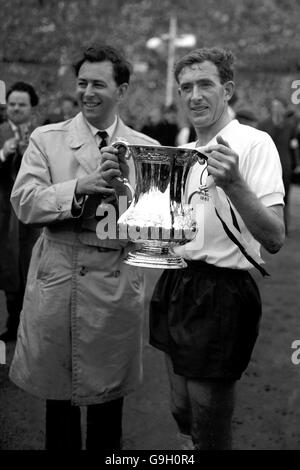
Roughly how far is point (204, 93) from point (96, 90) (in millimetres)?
554

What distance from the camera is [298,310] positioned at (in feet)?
21.7

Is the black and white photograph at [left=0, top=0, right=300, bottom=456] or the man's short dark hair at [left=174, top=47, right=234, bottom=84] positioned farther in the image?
the man's short dark hair at [left=174, top=47, right=234, bottom=84]

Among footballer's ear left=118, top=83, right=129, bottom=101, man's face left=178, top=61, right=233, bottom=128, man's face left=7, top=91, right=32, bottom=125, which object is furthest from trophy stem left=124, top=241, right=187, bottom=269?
man's face left=7, top=91, right=32, bottom=125

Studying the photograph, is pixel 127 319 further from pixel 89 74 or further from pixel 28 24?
pixel 28 24

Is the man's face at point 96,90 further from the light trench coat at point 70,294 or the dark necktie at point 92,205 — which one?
the dark necktie at point 92,205

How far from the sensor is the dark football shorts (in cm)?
258

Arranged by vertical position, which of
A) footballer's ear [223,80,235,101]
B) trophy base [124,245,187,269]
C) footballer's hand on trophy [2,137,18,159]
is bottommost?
trophy base [124,245,187,269]

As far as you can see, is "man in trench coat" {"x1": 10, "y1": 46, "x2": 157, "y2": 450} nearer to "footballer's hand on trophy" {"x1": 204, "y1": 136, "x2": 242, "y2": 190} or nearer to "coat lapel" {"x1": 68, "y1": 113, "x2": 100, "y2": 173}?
"coat lapel" {"x1": 68, "y1": 113, "x2": 100, "y2": 173}

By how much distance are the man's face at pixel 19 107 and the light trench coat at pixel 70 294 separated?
209 centimetres

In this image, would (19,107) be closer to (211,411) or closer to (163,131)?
(211,411)

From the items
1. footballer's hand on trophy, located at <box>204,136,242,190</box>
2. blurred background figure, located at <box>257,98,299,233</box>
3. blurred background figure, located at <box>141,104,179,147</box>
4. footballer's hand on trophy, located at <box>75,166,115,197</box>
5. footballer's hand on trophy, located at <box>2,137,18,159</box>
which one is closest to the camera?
footballer's hand on trophy, located at <box>204,136,242,190</box>

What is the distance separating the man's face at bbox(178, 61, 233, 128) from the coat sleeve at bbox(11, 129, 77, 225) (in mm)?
574

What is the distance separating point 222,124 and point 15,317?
3.24 metres

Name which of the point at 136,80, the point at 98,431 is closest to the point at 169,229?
the point at 98,431
